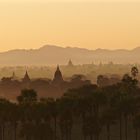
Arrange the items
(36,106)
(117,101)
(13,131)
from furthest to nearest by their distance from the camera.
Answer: (13,131) → (117,101) → (36,106)

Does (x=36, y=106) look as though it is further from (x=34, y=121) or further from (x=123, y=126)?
(x=123, y=126)

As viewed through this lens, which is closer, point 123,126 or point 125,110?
point 125,110

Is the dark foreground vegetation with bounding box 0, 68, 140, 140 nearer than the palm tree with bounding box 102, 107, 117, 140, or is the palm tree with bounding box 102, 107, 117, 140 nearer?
the dark foreground vegetation with bounding box 0, 68, 140, 140

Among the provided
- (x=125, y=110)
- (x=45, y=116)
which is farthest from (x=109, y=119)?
(x=45, y=116)

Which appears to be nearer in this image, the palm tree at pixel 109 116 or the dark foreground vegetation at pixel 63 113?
the dark foreground vegetation at pixel 63 113

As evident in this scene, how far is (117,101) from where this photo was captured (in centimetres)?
10231

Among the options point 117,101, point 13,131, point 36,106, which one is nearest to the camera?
point 36,106

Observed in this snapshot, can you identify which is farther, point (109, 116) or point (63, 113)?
point (109, 116)

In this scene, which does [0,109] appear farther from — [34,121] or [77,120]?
[77,120]

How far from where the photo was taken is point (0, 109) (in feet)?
320

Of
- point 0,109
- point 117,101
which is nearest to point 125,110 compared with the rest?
point 117,101

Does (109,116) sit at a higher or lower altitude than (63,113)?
lower

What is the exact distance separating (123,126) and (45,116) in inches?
915

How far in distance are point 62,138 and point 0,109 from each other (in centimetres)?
1198
